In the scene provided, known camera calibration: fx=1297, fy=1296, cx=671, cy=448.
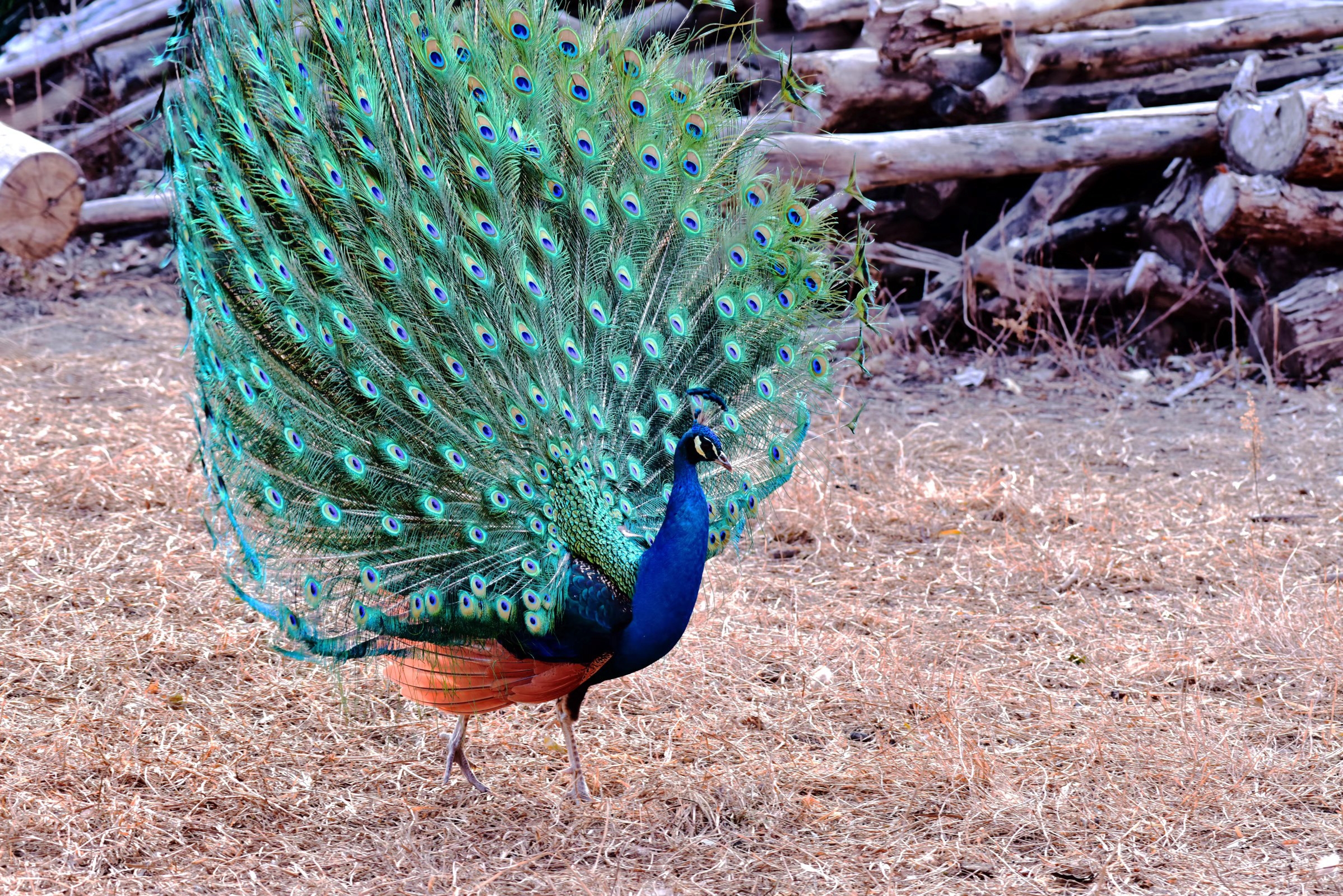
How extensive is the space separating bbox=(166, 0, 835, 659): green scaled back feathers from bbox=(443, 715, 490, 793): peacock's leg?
525mm

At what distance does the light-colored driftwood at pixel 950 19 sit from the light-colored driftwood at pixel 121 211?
543 centimetres

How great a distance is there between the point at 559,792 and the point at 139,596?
84.0 inches

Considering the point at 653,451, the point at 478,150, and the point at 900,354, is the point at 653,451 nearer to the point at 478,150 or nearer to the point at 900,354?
the point at 478,150

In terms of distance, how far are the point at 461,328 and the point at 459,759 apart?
1.29m

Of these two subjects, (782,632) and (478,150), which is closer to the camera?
(478,150)

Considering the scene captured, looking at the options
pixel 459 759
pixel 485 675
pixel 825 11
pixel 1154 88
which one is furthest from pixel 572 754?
pixel 1154 88

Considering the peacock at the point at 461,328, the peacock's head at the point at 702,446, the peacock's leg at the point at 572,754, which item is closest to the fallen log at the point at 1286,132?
the peacock at the point at 461,328

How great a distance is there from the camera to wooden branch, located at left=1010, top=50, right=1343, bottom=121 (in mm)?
7988

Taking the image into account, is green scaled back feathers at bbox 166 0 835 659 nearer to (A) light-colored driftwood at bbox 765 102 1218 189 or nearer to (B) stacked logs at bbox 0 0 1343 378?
(B) stacked logs at bbox 0 0 1343 378

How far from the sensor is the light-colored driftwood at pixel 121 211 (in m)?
9.61

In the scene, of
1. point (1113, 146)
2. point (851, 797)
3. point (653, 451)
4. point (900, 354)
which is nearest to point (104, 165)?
point (900, 354)

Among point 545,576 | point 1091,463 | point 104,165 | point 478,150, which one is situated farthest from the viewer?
point 104,165

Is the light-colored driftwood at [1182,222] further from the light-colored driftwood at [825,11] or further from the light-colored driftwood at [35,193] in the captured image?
the light-colored driftwood at [35,193]

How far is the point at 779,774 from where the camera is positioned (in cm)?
→ 392
